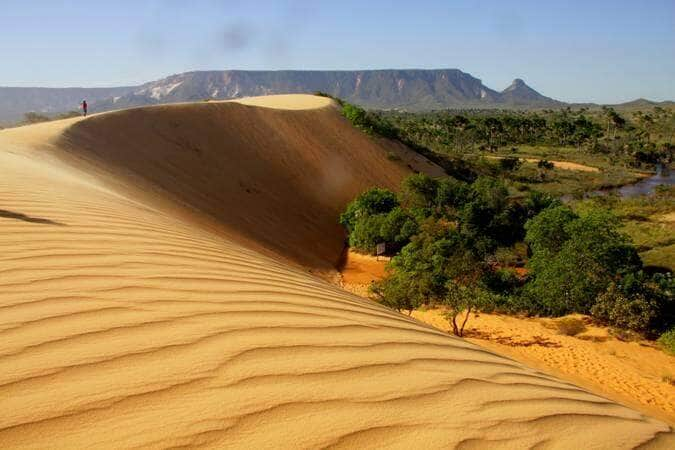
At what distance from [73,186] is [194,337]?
4890mm

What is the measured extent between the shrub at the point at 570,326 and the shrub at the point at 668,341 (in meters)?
1.28

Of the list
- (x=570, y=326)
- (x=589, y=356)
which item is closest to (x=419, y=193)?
(x=570, y=326)

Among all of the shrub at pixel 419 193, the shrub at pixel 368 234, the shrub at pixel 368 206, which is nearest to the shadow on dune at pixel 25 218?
the shrub at pixel 368 234

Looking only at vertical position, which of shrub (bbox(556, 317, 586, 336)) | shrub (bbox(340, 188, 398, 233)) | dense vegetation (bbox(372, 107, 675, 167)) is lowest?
shrub (bbox(556, 317, 586, 336))

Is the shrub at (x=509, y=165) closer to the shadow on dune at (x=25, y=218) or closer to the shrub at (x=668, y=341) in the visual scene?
the shrub at (x=668, y=341)

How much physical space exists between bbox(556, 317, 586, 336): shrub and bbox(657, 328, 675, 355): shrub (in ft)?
4.19

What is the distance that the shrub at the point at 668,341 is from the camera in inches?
330

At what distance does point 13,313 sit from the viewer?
1.91 meters

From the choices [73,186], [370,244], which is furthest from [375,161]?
[73,186]

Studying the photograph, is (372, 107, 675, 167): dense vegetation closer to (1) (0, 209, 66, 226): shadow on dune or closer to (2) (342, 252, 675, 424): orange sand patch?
(2) (342, 252, 675, 424): orange sand patch

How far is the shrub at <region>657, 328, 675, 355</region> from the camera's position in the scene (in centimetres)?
838

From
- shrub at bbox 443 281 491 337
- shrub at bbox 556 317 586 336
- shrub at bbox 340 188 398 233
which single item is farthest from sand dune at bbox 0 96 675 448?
shrub at bbox 340 188 398 233

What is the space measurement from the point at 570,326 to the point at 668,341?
5.28ft

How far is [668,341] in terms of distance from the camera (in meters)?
8.45
